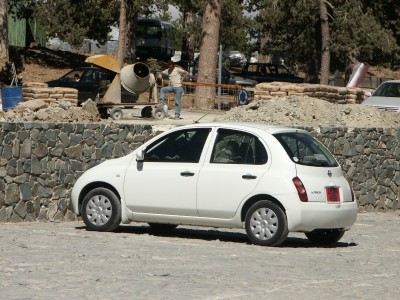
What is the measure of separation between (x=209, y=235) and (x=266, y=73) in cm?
4388

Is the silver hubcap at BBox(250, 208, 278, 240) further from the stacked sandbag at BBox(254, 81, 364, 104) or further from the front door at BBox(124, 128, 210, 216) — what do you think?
the stacked sandbag at BBox(254, 81, 364, 104)

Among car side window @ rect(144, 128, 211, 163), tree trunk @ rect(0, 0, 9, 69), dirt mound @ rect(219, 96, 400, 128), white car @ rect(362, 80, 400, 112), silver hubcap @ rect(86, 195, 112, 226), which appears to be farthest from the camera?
tree trunk @ rect(0, 0, 9, 69)

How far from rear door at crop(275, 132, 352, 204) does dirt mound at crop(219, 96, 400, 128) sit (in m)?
9.90

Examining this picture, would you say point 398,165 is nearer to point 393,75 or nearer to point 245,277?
point 245,277

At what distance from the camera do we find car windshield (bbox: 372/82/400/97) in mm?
34250

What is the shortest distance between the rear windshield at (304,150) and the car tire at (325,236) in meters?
0.89

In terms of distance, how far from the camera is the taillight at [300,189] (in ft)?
45.6

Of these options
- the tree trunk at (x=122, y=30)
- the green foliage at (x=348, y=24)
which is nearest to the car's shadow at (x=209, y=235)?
the tree trunk at (x=122, y=30)

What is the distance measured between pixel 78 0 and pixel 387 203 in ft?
122

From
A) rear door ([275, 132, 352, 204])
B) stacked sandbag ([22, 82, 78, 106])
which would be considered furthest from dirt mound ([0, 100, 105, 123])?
rear door ([275, 132, 352, 204])

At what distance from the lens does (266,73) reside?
59375 mm

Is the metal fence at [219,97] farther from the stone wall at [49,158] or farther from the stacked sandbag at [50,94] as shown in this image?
the stone wall at [49,158]

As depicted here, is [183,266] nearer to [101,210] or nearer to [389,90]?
[101,210]

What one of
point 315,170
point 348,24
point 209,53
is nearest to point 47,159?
point 315,170
